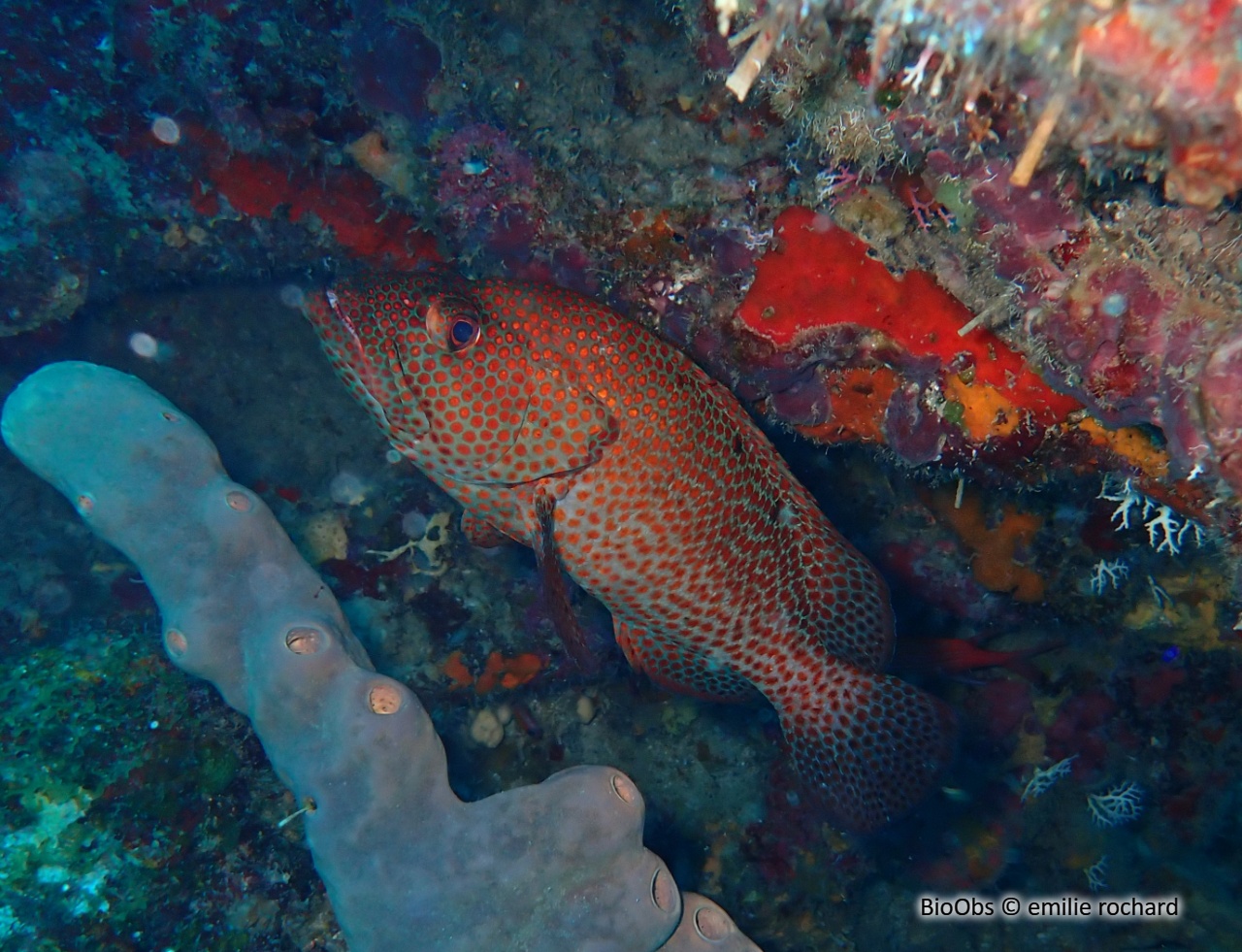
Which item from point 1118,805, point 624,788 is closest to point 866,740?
point 624,788

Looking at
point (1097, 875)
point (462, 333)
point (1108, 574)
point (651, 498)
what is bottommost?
point (1097, 875)

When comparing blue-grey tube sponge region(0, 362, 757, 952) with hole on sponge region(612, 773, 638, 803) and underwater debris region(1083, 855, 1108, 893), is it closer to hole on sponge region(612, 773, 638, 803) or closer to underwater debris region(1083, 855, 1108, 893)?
hole on sponge region(612, 773, 638, 803)

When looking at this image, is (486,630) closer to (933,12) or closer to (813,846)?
(813,846)

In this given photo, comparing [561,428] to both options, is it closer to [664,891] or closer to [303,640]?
[303,640]

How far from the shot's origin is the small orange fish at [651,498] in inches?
136

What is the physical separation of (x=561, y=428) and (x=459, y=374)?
61 cm

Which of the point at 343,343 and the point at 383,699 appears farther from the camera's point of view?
the point at 343,343

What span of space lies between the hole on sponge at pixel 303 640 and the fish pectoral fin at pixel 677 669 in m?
1.82

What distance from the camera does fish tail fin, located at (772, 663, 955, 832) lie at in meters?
3.97

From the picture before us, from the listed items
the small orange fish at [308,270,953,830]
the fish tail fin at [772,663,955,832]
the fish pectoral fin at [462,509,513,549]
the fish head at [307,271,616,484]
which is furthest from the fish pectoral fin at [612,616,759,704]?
the fish head at [307,271,616,484]

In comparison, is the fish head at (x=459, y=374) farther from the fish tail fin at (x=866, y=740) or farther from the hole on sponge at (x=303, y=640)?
the fish tail fin at (x=866, y=740)

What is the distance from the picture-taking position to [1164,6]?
1261mm

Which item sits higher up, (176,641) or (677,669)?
(677,669)

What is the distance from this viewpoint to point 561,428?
3508mm
